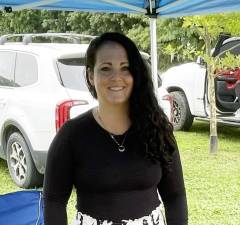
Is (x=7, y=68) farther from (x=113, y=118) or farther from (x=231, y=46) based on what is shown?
(x=113, y=118)

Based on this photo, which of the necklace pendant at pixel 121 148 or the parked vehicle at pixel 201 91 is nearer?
the necklace pendant at pixel 121 148

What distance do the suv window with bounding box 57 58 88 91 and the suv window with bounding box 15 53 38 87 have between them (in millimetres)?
316

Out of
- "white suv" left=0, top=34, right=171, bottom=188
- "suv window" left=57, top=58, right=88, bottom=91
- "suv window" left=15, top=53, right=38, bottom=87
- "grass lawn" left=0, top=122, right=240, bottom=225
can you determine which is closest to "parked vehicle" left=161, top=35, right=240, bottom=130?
"grass lawn" left=0, top=122, right=240, bottom=225

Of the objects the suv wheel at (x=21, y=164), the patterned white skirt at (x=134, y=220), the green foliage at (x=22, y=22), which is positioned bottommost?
the suv wheel at (x=21, y=164)

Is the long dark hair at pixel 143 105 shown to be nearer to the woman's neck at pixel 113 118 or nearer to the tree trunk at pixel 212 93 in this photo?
the woman's neck at pixel 113 118

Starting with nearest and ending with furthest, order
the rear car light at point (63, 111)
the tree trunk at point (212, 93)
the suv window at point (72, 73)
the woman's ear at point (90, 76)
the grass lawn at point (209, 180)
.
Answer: the woman's ear at point (90, 76), the grass lawn at point (209, 180), the rear car light at point (63, 111), the suv window at point (72, 73), the tree trunk at point (212, 93)

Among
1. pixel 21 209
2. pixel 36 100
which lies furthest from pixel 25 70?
pixel 21 209

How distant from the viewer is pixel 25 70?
225 inches

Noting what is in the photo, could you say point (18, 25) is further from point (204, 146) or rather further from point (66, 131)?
point (66, 131)

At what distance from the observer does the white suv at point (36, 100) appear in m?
5.11

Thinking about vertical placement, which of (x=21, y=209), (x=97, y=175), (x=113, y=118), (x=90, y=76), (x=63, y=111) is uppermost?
(x=90, y=76)

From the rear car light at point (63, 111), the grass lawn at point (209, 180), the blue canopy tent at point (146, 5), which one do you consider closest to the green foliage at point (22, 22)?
the grass lawn at point (209, 180)

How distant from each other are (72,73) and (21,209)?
2.37 meters

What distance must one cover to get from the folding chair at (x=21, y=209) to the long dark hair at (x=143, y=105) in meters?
1.50
